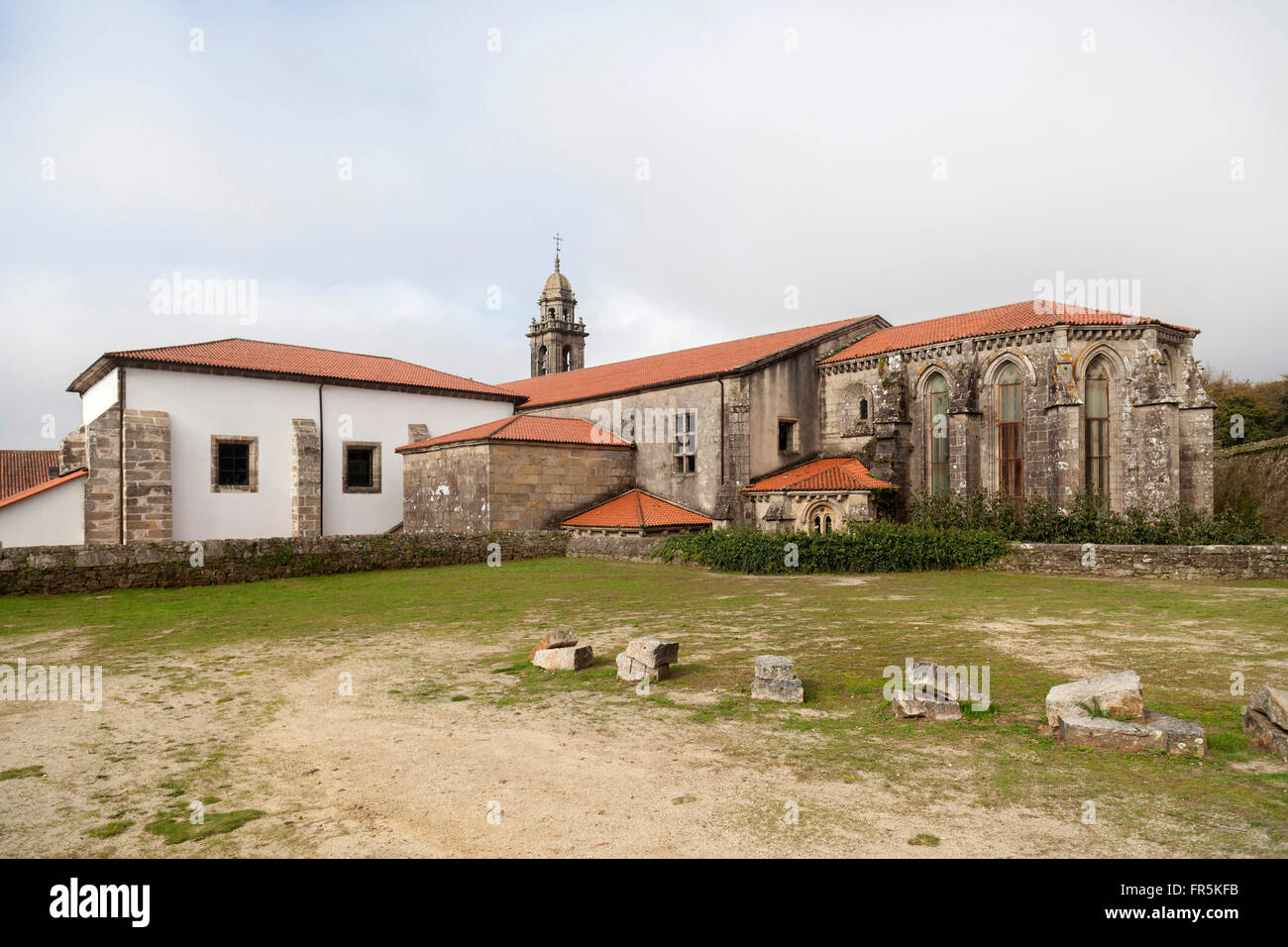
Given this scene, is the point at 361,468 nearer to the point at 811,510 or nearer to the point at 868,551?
the point at 811,510

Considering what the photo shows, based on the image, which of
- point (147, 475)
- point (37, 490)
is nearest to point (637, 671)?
point (147, 475)

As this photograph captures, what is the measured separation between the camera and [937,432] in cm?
2686

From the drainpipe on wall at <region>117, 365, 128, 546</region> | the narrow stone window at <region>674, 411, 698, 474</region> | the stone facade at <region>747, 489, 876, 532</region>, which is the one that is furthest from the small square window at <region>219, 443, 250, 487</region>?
the stone facade at <region>747, 489, 876, 532</region>

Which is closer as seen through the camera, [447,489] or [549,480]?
[549,480]

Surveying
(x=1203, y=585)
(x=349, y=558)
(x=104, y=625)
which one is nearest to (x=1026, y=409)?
(x=1203, y=585)

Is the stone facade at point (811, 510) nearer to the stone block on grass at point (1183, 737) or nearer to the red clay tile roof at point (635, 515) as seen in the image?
the red clay tile roof at point (635, 515)

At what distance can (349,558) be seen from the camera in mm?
19531

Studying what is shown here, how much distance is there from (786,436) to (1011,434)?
7752mm

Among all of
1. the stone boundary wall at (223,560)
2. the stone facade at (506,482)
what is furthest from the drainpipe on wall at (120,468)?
the stone facade at (506,482)

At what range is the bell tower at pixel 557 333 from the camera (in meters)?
48.8

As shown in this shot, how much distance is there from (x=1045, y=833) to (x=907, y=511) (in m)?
22.6

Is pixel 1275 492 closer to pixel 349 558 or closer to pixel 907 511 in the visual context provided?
pixel 907 511

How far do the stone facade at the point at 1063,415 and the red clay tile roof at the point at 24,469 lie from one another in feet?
129

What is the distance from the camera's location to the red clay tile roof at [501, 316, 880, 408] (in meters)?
28.4
